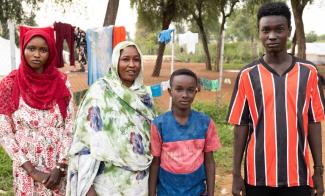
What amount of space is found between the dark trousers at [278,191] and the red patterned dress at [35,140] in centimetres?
116

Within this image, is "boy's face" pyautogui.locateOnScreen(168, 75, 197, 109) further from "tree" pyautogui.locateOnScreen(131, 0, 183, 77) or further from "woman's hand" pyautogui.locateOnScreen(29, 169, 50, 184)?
"tree" pyautogui.locateOnScreen(131, 0, 183, 77)

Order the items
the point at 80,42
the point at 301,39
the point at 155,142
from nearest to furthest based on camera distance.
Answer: the point at 155,142
the point at 80,42
the point at 301,39

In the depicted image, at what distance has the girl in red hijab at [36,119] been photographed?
2.35 metres

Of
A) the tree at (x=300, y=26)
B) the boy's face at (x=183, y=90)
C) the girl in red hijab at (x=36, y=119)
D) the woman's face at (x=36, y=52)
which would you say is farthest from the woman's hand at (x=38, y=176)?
the tree at (x=300, y=26)

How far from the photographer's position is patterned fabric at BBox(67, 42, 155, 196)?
2.25 metres

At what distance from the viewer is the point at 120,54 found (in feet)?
7.68

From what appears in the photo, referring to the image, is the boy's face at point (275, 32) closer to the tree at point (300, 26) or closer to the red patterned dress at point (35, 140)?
the red patterned dress at point (35, 140)

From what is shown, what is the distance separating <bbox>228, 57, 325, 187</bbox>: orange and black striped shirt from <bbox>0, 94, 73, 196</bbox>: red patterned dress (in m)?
1.14

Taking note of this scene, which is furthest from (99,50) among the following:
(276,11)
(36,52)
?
(276,11)

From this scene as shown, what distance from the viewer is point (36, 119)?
7.80 ft

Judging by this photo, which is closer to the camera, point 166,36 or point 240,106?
point 240,106

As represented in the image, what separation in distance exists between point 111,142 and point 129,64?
47 centimetres

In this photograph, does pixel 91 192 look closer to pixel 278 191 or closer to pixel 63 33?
pixel 278 191

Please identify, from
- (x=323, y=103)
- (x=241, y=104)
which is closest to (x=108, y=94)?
(x=241, y=104)
